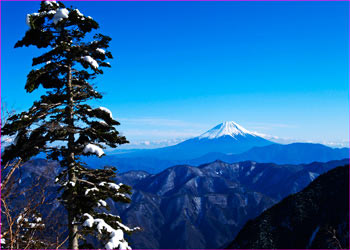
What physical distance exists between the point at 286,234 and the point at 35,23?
11492 cm

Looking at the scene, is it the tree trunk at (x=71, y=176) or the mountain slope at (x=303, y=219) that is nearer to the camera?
the tree trunk at (x=71, y=176)

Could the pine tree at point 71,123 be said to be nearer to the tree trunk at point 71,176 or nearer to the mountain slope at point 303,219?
the tree trunk at point 71,176

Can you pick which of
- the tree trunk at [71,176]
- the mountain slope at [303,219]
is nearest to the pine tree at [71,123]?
the tree trunk at [71,176]

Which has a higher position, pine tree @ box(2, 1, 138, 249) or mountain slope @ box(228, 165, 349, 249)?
pine tree @ box(2, 1, 138, 249)

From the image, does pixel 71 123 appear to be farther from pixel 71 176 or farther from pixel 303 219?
pixel 303 219

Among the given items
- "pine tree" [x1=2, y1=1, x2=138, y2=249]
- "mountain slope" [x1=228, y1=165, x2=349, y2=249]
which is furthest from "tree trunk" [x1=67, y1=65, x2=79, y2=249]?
"mountain slope" [x1=228, y1=165, x2=349, y2=249]

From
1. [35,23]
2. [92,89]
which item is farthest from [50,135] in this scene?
[35,23]

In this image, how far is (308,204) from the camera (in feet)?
385

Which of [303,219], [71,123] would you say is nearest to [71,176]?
[71,123]

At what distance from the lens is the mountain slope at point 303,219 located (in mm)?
99500

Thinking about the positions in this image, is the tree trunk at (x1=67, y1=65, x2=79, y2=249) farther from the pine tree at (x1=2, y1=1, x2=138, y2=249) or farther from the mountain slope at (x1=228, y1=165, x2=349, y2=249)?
the mountain slope at (x1=228, y1=165, x2=349, y2=249)

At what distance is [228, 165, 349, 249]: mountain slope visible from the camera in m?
99.5

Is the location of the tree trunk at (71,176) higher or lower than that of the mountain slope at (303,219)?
higher

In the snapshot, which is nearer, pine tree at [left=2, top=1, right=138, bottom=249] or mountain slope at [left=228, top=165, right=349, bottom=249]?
pine tree at [left=2, top=1, right=138, bottom=249]
